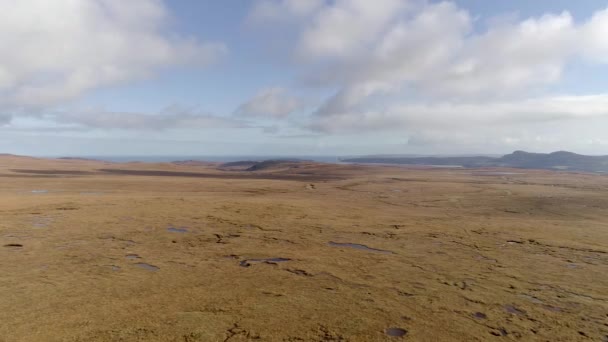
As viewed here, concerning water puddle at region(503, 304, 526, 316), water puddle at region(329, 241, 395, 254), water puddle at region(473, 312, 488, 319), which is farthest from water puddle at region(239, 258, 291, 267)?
water puddle at region(503, 304, 526, 316)

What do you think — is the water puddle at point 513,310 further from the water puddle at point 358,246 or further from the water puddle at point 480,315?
the water puddle at point 358,246

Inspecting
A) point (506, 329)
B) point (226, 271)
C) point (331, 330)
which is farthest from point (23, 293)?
point (506, 329)

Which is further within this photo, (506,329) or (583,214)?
(583,214)

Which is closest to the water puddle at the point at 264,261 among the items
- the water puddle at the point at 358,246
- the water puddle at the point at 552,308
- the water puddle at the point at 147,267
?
the water puddle at the point at 147,267

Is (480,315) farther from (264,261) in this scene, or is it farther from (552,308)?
(264,261)

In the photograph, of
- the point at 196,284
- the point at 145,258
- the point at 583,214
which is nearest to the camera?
the point at 196,284

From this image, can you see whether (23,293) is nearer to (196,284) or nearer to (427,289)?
(196,284)

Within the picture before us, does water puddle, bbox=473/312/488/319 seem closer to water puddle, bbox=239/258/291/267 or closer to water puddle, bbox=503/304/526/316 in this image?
water puddle, bbox=503/304/526/316
